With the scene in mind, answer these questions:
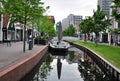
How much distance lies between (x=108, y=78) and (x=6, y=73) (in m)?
8.66

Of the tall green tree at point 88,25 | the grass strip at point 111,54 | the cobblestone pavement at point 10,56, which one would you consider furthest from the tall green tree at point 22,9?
the tall green tree at point 88,25

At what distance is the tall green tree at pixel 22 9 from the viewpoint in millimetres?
30478

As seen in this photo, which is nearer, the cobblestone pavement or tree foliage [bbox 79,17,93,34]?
the cobblestone pavement

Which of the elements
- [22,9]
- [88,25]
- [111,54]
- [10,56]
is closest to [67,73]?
[10,56]

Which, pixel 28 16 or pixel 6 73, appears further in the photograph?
pixel 28 16

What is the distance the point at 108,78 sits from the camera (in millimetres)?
20953

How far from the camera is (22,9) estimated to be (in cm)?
3080

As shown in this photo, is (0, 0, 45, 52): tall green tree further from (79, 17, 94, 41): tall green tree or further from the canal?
(79, 17, 94, 41): tall green tree

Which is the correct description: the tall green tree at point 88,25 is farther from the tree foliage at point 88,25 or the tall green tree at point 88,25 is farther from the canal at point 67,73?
the canal at point 67,73

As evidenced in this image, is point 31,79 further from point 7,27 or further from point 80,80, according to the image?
point 7,27

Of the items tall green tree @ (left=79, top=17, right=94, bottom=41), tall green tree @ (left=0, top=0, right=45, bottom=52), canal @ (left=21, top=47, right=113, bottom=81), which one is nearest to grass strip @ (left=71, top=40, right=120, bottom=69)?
canal @ (left=21, top=47, right=113, bottom=81)

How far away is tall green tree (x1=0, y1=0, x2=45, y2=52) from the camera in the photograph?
30478mm

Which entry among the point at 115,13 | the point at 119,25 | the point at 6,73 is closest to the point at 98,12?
the point at 119,25

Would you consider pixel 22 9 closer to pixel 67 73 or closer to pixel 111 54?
pixel 67 73
